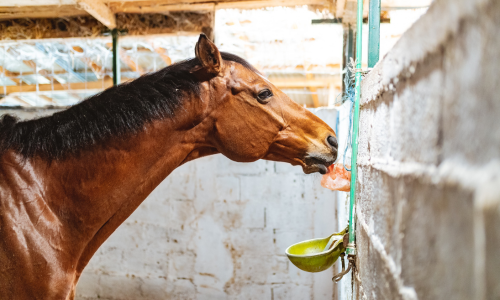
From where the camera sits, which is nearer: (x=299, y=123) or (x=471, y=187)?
(x=471, y=187)

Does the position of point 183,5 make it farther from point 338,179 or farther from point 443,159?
point 443,159

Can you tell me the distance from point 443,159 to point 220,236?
2520mm

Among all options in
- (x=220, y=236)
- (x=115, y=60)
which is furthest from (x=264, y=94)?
(x=115, y=60)

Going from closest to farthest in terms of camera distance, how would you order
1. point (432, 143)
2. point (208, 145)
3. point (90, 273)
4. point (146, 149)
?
point (432, 143), point (146, 149), point (208, 145), point (90, 273)

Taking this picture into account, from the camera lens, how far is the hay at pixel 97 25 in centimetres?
318

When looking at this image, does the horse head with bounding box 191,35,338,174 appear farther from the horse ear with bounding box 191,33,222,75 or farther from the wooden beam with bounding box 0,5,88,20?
the wooden beam with bounding box 0,5,88,20

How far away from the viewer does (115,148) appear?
1.27 metres

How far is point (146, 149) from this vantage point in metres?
1.31

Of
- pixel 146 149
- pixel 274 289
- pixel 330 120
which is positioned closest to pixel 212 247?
pixel 274 289

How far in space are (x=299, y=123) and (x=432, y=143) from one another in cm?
101

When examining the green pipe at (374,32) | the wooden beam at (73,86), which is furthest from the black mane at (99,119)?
the wooden beam at (73,86)

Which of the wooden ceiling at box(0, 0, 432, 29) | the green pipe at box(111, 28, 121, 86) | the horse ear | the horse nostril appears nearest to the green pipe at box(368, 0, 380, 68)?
the horse nostril

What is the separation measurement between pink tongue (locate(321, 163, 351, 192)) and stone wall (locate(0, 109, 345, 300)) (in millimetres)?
1243

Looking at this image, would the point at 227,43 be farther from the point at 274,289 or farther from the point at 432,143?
the point at 432,143
